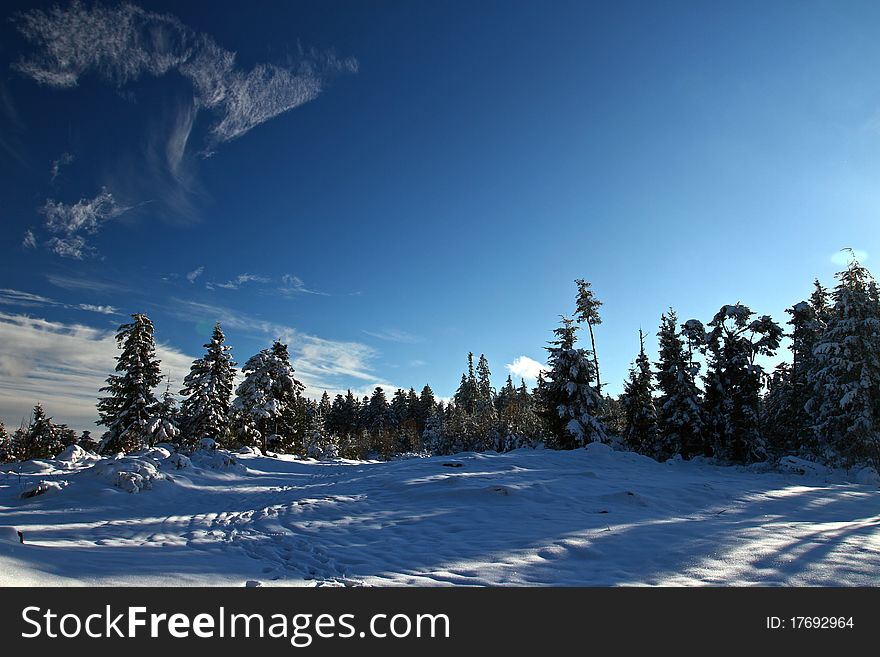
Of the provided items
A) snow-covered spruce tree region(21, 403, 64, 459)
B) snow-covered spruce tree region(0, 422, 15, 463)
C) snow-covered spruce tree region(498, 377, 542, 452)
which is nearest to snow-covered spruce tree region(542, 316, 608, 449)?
snow-covered spruce tree region(498, 377, 542, 452)

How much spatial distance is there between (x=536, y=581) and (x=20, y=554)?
6.15 m

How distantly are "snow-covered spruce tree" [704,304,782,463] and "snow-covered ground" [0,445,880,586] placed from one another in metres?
8.11

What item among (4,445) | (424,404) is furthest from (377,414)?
(4,445)

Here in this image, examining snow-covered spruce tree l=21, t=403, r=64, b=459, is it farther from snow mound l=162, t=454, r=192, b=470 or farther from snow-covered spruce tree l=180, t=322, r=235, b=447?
snow mound l=162, t=454, r=192, b=470

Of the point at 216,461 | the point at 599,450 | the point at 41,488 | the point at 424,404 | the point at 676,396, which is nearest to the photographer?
the point at 41,488

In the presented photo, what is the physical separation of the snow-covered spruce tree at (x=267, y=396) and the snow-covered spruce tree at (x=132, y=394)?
5805 millimetres

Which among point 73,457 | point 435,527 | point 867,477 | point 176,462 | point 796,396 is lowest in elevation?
point 867,477

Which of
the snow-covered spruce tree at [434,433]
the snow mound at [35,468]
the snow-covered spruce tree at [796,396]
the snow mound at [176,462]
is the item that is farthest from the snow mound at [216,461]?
the snow-covered spruce tree at [434,433]

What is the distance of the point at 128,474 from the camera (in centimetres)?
1272

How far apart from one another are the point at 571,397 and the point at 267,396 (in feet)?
74.8

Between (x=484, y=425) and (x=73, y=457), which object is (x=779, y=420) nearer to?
(x=484, y=425)
